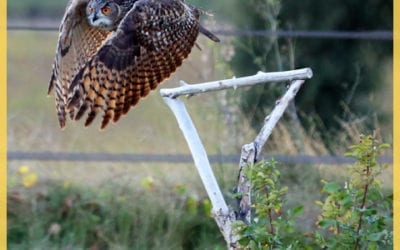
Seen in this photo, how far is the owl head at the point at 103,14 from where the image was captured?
14.9 feet

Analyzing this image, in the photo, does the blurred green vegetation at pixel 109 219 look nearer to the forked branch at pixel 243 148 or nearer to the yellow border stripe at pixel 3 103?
the yellow border stripe at pixel 3 103

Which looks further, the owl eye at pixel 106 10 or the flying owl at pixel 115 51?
the owl eye at pixel 106 10

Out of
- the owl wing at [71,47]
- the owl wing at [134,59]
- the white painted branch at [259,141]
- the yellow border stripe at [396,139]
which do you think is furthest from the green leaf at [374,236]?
the owl wing at [71,47]

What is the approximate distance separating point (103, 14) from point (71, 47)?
186 mm

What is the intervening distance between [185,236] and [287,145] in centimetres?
89

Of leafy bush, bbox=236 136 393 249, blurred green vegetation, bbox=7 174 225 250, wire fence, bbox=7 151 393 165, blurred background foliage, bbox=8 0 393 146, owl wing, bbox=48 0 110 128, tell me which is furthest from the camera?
blurred background foliage, bbox=8 0 393 146

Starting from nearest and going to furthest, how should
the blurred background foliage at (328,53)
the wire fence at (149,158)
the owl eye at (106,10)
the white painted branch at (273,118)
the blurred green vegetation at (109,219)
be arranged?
the white painted branch at (273,118) → the owl eye at (106,10) → the wire fence at (149,158) → the blurred green vegetation at (109,219) → the blurred background foliage at (328,53)

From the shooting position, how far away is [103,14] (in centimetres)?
462

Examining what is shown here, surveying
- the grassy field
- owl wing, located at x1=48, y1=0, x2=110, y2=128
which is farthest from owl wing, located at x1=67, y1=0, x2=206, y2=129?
the grassy field

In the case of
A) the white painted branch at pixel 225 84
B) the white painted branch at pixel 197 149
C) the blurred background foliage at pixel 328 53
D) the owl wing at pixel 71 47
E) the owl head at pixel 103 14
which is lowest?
the white painted branch at pixel 197 149

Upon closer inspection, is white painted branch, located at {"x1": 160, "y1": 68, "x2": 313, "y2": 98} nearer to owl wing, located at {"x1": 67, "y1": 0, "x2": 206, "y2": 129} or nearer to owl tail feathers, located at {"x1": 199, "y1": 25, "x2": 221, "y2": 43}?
owl wing, located at {"x1": 67, "y1": 0, "x2": 206, "y2": 129}

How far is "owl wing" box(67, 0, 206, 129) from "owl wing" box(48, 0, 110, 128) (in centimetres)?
13

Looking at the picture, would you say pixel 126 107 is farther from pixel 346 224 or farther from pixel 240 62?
pixel 240 62

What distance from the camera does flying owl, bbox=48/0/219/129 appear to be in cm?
426
